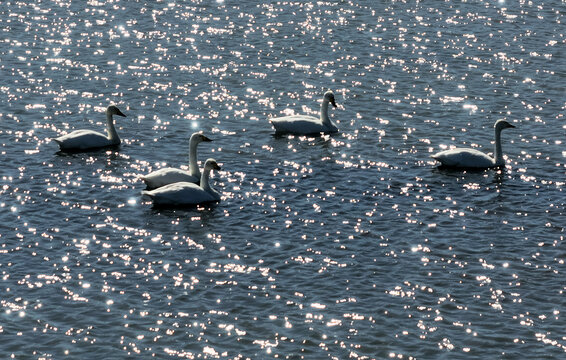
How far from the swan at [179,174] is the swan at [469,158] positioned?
808 centimetres

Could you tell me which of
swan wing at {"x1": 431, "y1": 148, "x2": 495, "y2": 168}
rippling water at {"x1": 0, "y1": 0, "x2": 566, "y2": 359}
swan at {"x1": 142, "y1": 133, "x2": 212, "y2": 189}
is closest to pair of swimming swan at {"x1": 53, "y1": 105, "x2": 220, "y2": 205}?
swan at {"x1": 142, "y1": 133, "x2": 212, "y2": 189}

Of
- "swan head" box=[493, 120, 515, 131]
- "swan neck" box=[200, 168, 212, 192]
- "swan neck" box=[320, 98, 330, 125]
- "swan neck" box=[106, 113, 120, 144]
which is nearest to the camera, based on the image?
"swan neck" box=[200, 168, 212, 192]

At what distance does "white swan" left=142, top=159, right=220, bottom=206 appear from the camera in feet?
124

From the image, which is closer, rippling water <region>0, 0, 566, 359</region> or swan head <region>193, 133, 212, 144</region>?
rippling water <region>0, 0, 566, 359</region>

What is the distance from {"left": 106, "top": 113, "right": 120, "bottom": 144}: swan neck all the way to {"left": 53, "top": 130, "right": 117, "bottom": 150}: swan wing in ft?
0.71

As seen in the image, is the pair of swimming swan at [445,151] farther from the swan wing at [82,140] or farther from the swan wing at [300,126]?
the swan wing at [82,140]

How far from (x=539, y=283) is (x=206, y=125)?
56.6 ft

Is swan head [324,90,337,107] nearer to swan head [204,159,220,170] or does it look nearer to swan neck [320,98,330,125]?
swan neck [320,98,330,125]

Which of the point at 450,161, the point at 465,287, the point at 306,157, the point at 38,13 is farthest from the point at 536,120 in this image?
the point at 38,13

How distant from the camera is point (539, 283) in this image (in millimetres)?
32344

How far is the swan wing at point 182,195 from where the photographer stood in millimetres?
37781

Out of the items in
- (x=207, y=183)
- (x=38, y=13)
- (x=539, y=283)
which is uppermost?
(x=38, y=13)

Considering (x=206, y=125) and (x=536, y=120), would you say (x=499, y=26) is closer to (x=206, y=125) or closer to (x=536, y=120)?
Answer: (x=536, y=120)

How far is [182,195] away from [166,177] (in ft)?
4.35
